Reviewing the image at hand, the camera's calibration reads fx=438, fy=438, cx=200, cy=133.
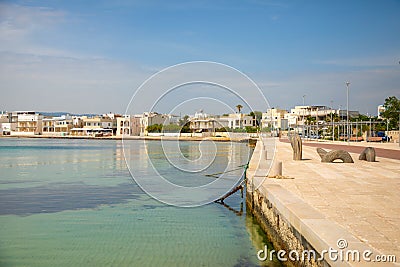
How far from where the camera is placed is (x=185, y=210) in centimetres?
1527

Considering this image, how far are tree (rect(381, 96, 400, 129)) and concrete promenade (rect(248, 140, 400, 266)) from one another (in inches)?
2075

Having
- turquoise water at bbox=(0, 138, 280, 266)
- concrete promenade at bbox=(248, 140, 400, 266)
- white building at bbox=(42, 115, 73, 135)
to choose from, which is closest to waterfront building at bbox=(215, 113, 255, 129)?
turquoise water at bbox=(0, 138, 280, 266)

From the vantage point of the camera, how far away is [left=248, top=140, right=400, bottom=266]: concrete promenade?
232 inches

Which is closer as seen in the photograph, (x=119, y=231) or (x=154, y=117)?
(x=119, y=231)

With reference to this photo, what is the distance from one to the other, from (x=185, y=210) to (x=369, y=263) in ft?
35.2

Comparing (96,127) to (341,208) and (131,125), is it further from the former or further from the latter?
(341,208)

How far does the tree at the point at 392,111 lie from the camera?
2469 inches

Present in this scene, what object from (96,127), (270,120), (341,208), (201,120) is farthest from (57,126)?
(341,208)

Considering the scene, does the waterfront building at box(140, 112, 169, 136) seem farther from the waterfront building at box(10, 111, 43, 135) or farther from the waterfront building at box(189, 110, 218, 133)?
the waterfront building at box(10, 111, 43, 135)

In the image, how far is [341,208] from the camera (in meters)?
8.39

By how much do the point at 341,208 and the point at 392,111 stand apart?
61.6 metres

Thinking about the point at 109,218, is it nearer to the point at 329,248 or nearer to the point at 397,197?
the point at 397,197

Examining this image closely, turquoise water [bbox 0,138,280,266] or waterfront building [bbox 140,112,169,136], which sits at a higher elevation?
waterfront building [bbox 140,112,169,136]

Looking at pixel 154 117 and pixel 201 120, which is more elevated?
pixel 154 117
